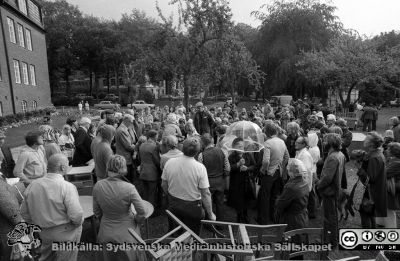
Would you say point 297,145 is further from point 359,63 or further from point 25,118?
point 25,118

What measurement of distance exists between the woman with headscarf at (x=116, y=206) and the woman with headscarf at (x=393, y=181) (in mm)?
3879

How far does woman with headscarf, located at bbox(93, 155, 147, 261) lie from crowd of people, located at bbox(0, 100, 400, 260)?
0.01 m

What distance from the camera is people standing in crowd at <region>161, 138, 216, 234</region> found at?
409cm

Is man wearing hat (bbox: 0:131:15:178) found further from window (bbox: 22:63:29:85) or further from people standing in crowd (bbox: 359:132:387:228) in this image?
window (bbox: 22:63:29:85)

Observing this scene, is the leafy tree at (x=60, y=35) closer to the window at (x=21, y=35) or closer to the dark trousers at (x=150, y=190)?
the window at (x=21, y=35)

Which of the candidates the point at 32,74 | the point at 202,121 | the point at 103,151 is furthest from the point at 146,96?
the point at 103,151

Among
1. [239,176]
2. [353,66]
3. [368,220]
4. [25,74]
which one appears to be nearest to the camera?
[368,220]

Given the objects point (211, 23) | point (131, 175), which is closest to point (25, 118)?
point (211, 23)

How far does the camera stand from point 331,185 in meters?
4.63

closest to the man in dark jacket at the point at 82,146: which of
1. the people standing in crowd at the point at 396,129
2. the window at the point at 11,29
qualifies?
the people standing in crowd at the point at 396,129

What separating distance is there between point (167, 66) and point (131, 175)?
9.97 meters

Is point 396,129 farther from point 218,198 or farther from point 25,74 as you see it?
point 25,74

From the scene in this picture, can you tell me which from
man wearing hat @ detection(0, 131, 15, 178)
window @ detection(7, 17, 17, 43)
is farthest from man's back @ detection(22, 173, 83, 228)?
window @ detection(7, 17, 17, 43)

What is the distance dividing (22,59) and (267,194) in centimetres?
2904
